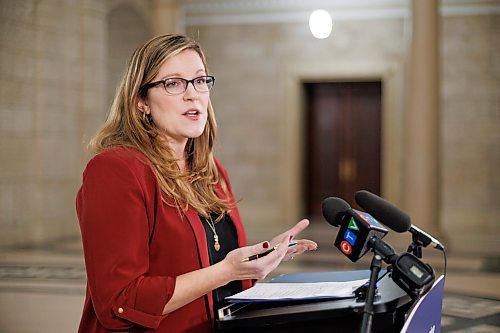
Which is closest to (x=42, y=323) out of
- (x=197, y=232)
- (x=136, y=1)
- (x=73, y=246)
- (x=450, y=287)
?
(x=450, y=287)

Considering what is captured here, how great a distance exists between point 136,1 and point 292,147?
383cm

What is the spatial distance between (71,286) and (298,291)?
6595mm

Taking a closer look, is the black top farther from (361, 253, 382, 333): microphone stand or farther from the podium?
(361, 253, 382, 333): microphone stand

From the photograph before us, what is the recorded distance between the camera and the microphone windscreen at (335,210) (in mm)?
1950

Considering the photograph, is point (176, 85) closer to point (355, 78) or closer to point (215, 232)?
point (215, 232)

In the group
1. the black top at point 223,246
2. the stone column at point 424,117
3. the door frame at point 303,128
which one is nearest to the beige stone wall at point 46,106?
the door frame at point 303,128

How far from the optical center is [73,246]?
1210cm

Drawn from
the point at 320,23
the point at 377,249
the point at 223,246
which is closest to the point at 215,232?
the point at 223,246

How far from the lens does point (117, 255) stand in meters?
2.16

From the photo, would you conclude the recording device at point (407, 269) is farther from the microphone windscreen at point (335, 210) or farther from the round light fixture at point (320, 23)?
the round light fixture at point (320, 23)

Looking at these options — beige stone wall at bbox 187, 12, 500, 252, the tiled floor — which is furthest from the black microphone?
beige stone wall at bbox 187, 12, 500, 252

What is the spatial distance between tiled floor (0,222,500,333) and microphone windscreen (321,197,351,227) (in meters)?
4.55

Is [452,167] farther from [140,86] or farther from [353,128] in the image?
[140,86]

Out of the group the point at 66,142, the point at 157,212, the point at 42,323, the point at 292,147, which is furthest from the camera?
the point at 292,147
